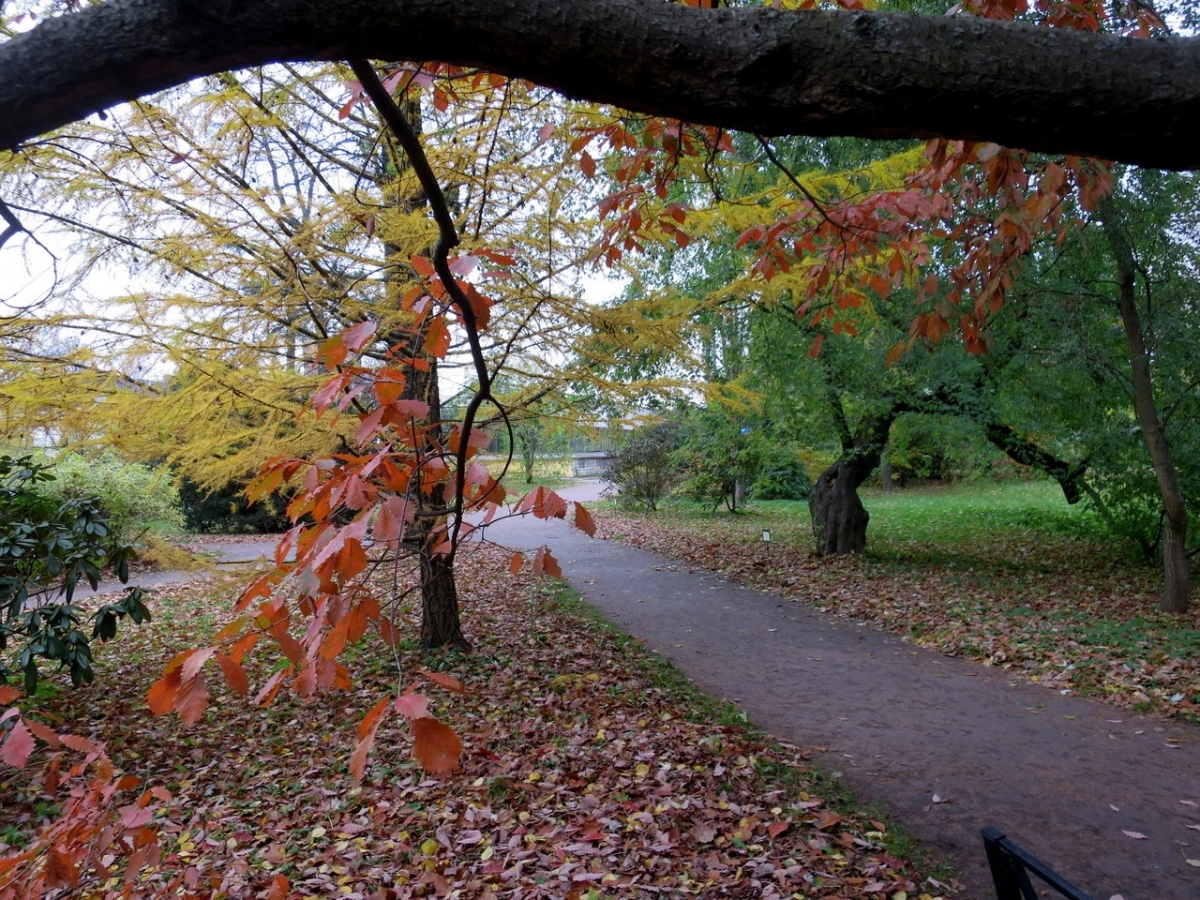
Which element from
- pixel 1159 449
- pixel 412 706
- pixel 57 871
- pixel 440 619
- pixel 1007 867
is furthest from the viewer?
pixel 1159 449

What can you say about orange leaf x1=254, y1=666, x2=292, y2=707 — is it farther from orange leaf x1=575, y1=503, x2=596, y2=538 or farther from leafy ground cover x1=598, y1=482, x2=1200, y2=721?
leafy ground cover x1=598, y1=482, x2=1200, y2=721

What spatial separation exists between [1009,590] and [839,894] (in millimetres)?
7308

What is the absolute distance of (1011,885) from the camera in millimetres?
1779

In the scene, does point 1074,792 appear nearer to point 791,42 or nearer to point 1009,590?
→ point 791,42

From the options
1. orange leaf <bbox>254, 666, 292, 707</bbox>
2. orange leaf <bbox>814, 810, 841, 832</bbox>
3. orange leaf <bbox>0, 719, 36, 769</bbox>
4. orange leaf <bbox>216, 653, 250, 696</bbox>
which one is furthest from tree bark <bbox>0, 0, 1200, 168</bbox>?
orange leaf <bbox>814, 810, 841, 832</bbox>

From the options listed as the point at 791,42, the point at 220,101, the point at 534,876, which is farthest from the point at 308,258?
the point at 791,42

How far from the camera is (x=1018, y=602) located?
27.6ft

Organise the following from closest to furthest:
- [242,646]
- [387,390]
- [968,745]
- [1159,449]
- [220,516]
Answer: [242,646], [387,390], [968,745], [1159,449], [220,516]

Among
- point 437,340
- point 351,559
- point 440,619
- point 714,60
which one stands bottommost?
point 440,619

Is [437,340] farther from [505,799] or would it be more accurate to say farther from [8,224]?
[505,799]

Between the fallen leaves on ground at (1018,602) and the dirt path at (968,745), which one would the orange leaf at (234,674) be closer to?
the dirt path at (968,745)

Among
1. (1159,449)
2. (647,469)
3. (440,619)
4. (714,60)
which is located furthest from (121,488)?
(1159,449)

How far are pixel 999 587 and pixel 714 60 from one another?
9697mm

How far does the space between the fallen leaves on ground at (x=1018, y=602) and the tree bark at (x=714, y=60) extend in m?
5.65
